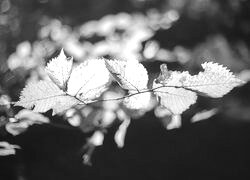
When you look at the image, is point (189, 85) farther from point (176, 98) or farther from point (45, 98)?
point (45, 98)

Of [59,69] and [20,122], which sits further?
[20,122]

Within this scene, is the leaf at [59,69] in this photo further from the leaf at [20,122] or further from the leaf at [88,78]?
the leaf at [20,122]

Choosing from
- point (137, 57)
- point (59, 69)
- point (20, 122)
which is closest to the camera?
point (59, 69)

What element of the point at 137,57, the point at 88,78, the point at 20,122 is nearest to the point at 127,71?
the point at 88,78

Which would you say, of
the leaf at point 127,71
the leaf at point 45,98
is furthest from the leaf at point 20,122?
the leaf at point 127,71

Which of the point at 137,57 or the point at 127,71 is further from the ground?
the point at 127,71

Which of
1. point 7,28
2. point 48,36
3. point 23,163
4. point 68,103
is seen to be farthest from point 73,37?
point 68,103

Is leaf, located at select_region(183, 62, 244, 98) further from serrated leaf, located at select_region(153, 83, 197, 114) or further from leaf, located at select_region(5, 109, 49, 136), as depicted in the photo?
leaf, located at select_region(5, 109, 49, 136)

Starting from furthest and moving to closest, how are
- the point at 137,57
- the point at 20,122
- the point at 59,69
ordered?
the point at 137,57 < the point at 20,122 < the point at 59,69
